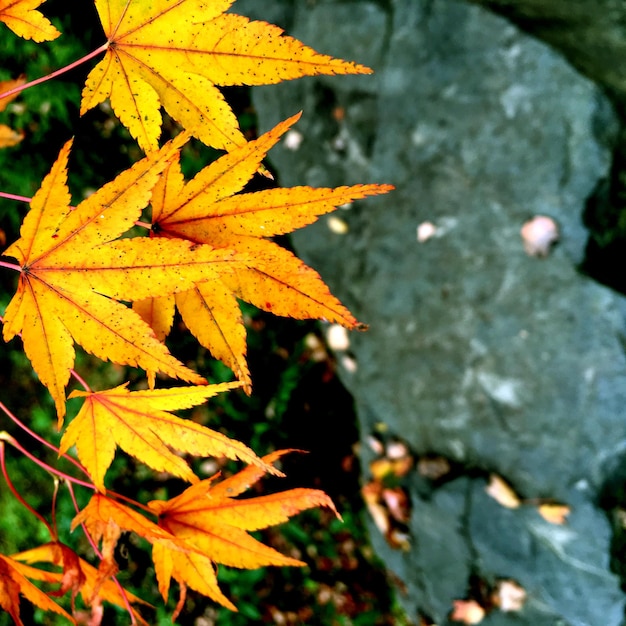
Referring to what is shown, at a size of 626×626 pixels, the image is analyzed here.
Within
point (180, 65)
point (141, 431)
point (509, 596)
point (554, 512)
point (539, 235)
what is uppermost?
point (180, 65)

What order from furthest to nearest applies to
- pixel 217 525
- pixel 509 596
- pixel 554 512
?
1. pixel 509 596
2. pixel 554 512
3. pixel 217 525

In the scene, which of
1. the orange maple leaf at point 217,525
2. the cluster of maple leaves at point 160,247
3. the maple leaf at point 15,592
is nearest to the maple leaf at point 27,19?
the cluster of maple leaves at point 160,247

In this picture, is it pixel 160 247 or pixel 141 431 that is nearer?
pixel 160 247

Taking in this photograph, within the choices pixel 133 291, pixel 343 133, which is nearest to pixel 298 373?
pixel 343 133

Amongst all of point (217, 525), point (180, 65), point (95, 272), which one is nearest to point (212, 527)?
point (217, 525)

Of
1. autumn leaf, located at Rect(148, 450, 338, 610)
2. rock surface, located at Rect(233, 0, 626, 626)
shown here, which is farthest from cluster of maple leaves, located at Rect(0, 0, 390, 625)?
rock surface, located at Rect(233, 0, 626, 626)

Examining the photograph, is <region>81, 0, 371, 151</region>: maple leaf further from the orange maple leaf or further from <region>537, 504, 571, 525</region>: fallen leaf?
<region>537, 504, 571, 525</region>: fallen leaf

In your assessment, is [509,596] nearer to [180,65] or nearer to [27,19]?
[180,65]

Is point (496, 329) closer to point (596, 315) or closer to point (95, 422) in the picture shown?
point (596, 315)
